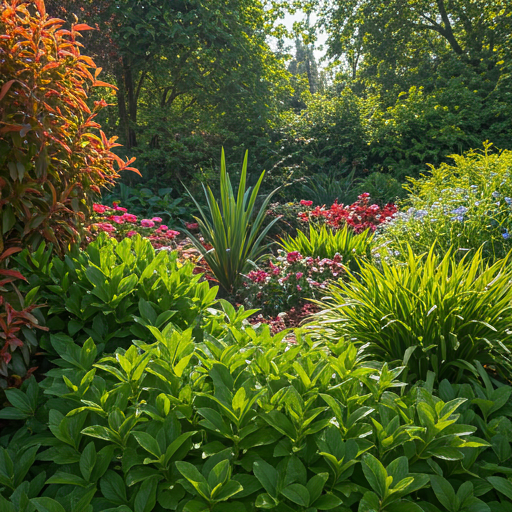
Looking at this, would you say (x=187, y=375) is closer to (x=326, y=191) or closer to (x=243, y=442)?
(x=243, y=442)

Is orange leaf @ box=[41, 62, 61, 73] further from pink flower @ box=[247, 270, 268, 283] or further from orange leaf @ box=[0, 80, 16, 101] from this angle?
pink flower @ box=[247, 270, 268, 283]

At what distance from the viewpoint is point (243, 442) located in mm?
1171

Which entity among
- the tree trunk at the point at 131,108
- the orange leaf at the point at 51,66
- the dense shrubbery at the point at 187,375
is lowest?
the dense shrubbery at the point at 187,375

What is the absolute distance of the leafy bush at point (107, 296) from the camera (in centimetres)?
180

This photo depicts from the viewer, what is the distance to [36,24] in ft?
5.88

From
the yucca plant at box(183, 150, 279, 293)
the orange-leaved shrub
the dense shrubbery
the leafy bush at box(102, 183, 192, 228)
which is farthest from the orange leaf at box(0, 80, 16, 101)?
the leafy bush at box(102, 183, 192, 228)

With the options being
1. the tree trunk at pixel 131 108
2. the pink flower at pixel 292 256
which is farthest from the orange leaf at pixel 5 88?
the tree trunk at pixel 131 108

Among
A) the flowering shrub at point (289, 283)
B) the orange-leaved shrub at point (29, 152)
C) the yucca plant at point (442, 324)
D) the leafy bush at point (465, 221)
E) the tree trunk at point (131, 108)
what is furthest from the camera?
the tree trunk at point (131, 108)

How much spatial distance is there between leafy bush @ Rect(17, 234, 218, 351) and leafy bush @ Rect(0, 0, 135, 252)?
0.15 m

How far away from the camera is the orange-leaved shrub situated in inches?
65.3

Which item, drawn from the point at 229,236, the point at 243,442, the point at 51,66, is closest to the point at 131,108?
the point at 229,236

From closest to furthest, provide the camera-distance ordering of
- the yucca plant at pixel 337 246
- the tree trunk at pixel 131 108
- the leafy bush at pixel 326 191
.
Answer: the yucca plant at pixel 337 246 → the leafy bush at pixel 326 191 → the tree trunk at pixel 131 108

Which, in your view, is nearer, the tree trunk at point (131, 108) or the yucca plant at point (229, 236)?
the yucca plant at point (229, 236)

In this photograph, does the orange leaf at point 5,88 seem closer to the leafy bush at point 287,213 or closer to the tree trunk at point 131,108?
the leafy bush at point 287,213
